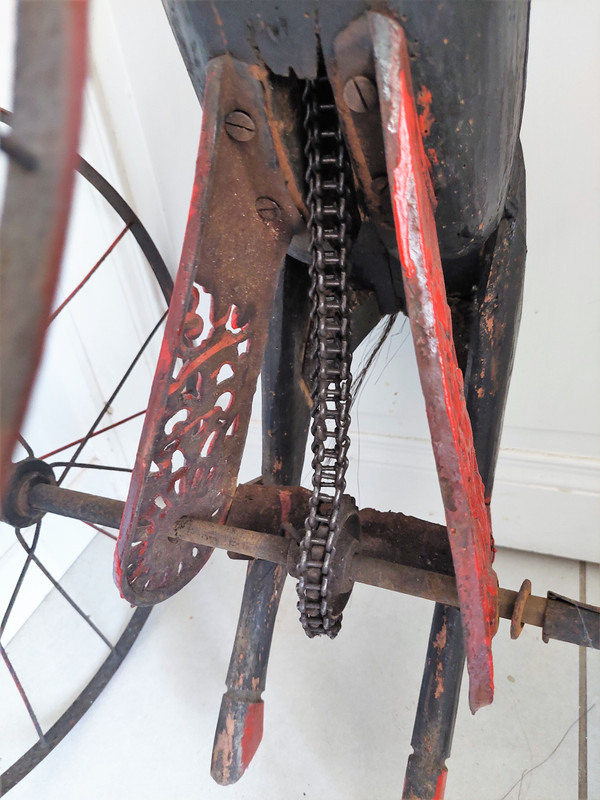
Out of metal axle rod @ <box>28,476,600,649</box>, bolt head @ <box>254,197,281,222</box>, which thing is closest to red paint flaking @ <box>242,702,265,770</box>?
metal axle rod @ <box>28,476,600,649</box>

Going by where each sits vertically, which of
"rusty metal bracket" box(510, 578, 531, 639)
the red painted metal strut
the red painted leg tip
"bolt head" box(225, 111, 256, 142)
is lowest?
the red painted leg tip

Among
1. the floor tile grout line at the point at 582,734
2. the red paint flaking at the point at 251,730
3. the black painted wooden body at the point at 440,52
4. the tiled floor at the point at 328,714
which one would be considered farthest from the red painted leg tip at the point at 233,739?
the black painted wooden body at the point at 440,52

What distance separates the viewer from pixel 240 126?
0.39 meters

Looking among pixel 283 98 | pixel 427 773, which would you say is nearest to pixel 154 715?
pixel 427 773

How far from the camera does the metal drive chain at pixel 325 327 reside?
0.41 meters

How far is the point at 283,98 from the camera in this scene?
387 millimetres

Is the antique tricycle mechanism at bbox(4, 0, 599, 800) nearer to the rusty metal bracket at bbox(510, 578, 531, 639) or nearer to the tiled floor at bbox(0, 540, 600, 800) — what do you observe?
the rusty metal bracket at bbox(510, 578, 531, 639)

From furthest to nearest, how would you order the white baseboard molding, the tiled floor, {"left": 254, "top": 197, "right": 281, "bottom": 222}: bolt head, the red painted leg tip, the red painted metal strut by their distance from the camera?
the white baseboard molding < the tiled floor < the red painted leg tip < {"left": 254, "top": 197, "right": 281, "bottom": 222}: bolt head < the red painted metal strut

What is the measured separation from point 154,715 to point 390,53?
914mm

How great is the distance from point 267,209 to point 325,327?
0.34ft

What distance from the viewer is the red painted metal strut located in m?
0.32

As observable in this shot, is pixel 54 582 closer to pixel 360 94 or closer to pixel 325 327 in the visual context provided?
pixel 325 327

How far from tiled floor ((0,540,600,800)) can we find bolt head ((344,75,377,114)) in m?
0.80

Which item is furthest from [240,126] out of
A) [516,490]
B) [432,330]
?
[516,490]
